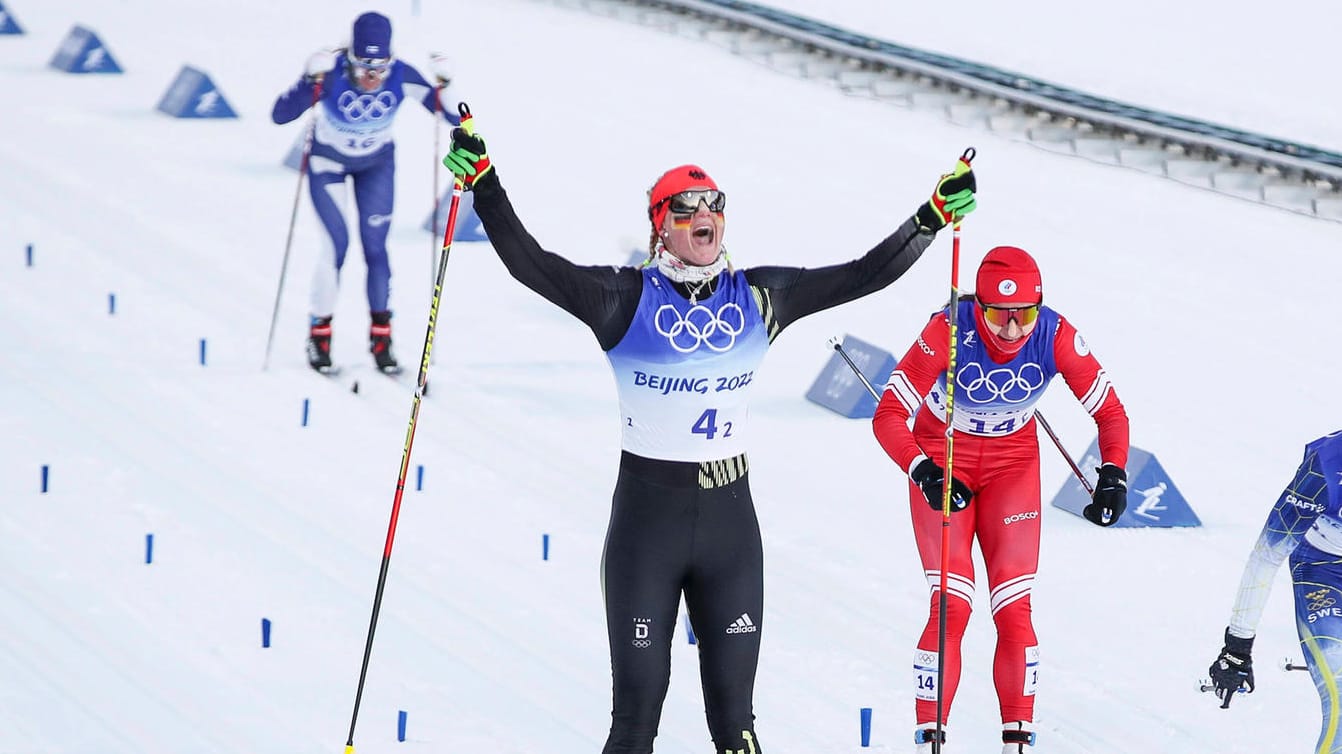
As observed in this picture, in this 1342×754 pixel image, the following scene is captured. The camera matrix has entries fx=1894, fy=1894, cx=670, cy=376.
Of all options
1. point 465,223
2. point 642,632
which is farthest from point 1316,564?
point 465,223

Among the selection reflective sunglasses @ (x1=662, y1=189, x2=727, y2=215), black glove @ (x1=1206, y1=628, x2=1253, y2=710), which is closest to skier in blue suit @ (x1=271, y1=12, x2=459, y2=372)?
reflective sunglasses @ (x1=662, y1=189, x2=727, y2=215)

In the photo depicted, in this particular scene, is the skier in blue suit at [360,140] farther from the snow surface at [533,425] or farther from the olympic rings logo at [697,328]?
the olympic rings logo at [697,328]

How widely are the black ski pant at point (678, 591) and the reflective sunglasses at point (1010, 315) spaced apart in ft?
3.73

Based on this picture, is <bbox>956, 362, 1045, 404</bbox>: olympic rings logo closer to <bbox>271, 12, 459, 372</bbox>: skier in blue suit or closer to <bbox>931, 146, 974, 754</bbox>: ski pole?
<bbox>931, 146, 974, 754</bbox>: ski pole

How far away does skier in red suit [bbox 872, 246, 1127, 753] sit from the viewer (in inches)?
241

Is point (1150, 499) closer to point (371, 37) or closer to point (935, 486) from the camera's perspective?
point (935, 486)

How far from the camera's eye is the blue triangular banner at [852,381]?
10352mm

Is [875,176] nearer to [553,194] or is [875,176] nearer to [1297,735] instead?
[553,194]

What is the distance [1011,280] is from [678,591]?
152 centimetres

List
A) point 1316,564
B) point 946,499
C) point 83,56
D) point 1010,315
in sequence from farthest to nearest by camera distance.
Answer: point 83,56, point 1010,315, point 946,499, point 1316,564

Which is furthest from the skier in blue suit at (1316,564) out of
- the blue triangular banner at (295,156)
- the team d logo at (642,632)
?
the blue triangular banner at (295,156)

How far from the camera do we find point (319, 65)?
32.7ft

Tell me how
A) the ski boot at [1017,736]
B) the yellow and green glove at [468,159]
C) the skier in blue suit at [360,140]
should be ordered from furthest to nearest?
the skier in blue suit at [360,140], the ski boot at [1017,736], the yellow and green glove at [468,159]

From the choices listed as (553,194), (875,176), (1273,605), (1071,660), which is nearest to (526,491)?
(1071,660)
